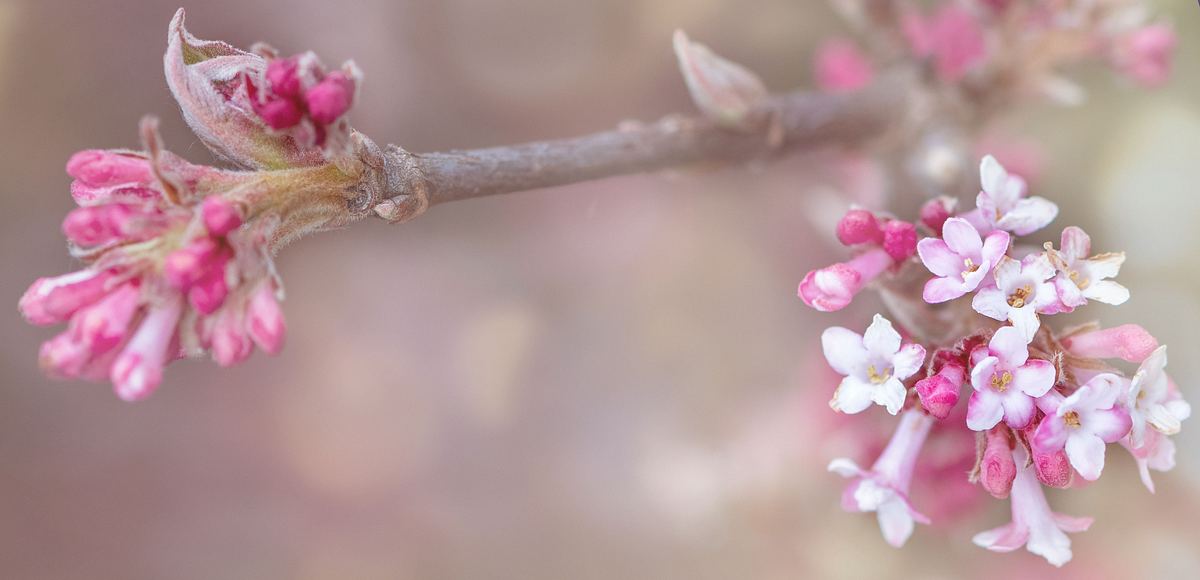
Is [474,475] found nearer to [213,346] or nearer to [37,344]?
[37,344]

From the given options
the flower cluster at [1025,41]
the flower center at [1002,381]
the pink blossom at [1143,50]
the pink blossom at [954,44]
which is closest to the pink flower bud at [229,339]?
the flower center at [1002,381]

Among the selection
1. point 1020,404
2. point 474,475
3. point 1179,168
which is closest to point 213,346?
point 1020,404

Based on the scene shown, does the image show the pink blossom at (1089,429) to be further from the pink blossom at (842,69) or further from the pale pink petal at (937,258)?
the pink blossom at (842,69)

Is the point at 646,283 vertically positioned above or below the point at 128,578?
above

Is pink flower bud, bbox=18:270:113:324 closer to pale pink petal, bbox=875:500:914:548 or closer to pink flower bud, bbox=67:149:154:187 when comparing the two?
pink flower bud, bbox=67:149:154:187

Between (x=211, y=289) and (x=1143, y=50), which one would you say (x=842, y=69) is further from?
(x=211, y=289)

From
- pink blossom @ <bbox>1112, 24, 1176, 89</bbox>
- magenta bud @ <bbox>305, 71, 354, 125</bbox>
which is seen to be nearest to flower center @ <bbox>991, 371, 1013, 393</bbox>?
magenta bud @ <bbox>305, 71, 354, 125</bbox>
